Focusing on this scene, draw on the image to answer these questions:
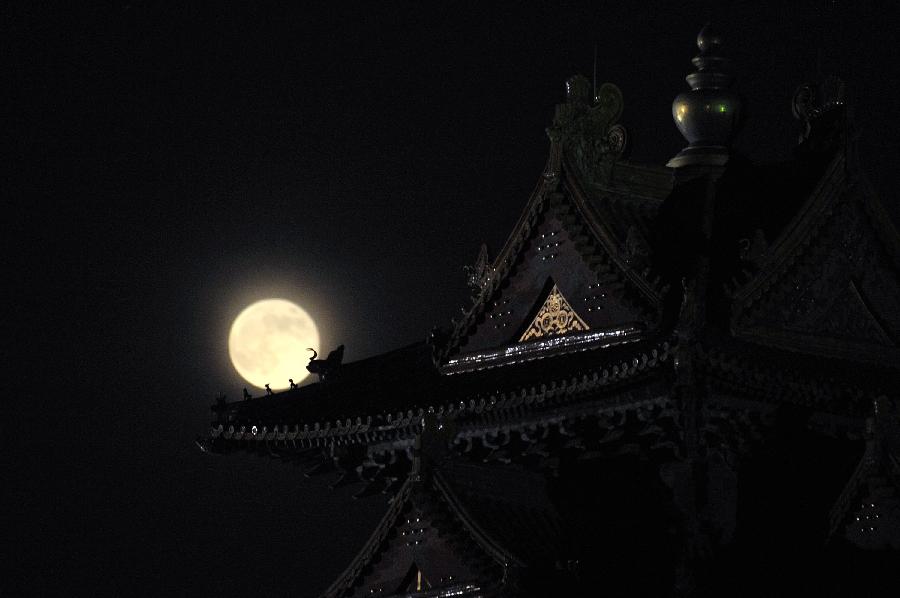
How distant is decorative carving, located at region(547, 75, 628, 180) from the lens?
31453 mm

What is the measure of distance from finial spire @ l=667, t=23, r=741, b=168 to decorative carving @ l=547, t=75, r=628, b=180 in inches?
40.3

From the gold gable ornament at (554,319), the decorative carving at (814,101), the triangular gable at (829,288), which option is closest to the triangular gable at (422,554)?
the gold gable ornament at (554,319)

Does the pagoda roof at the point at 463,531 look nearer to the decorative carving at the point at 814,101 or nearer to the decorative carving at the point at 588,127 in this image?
the decorative carving at the point at 588,127

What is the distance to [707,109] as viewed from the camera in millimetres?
32688

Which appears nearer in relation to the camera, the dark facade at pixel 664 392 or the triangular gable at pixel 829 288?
the dark facade at pixel 664 392

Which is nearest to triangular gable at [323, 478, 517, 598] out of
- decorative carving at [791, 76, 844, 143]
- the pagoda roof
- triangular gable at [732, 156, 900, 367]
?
the pagoda roof

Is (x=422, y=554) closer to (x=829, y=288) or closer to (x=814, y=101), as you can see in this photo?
(x=829, y=288)

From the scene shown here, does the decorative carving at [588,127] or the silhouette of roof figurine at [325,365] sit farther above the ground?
the decorative carving at [588,127]

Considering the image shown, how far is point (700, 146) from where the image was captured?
33.0m

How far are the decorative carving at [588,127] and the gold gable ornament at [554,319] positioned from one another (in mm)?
1612

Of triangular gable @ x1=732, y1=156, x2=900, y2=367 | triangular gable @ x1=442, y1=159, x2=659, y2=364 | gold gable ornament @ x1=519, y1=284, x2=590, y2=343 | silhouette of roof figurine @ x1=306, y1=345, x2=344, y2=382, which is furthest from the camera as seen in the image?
silhouette of roof figurine @ x1=306, y1=345, x2=344, y2=382

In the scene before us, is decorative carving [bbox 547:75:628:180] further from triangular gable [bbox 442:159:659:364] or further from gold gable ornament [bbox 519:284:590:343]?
gold gable ornament [bbox 519:284:590:343]

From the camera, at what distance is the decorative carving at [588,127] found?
3145cm

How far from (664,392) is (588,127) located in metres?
4.18
